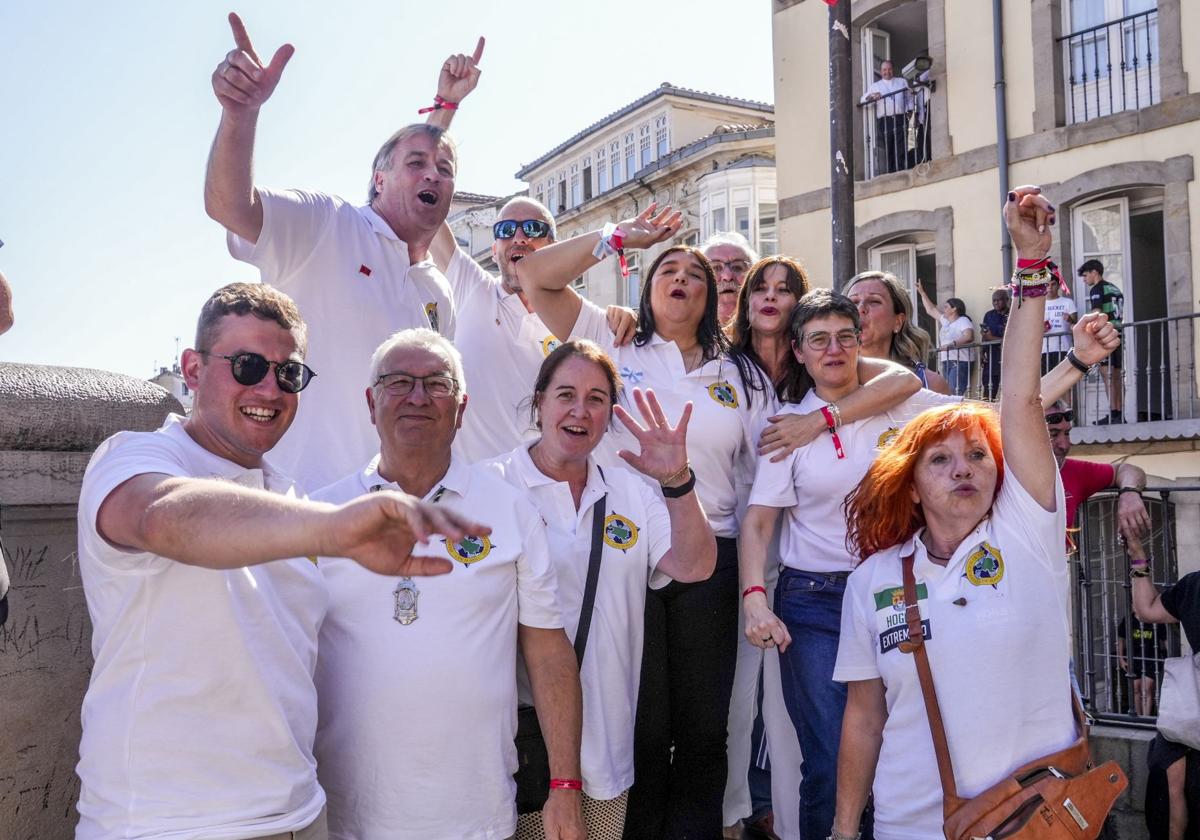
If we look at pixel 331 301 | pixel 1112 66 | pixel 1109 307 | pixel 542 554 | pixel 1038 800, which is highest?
pixel 1112 66

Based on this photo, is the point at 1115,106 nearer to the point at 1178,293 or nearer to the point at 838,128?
the point at 1178,293

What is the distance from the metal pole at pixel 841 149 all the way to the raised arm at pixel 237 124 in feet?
20.0

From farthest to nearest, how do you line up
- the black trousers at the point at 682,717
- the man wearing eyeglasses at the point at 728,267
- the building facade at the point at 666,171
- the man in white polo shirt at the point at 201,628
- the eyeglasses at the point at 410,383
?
the building facade at the point at 666,171 → the man wearing eyeglasses at the point at 728,267 → the black trousers at the point at 682,717 → the eyeglasses at the point at 410,383 → the man in white polo shirt at the point at 201,628

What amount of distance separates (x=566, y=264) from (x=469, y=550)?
1.59m

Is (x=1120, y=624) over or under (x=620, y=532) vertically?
under

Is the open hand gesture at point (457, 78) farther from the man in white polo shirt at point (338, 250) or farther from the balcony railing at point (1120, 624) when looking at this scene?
the balcony railing at point (1120, 624)

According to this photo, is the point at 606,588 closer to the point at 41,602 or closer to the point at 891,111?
the point at 41,602

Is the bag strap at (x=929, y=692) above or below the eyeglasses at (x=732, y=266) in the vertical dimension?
below

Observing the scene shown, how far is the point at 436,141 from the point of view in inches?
159

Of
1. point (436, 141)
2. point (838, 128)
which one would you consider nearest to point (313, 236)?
point (436, 141)

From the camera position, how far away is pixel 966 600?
122 inches

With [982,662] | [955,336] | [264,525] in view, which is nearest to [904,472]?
[982,662]

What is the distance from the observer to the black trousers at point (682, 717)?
3.63 meters

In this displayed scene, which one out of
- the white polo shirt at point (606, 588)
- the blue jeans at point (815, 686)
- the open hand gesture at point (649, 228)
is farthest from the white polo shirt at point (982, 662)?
the open hand gesture at point (649, 228)
